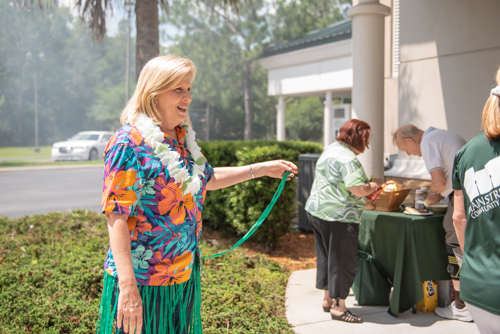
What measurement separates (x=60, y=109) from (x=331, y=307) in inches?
1959

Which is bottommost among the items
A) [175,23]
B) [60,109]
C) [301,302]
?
[301,302]

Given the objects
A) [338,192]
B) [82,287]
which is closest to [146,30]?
[82,287]

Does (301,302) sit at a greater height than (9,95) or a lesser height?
lesser

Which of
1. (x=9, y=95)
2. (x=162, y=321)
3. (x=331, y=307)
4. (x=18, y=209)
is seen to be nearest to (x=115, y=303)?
(x=162, y=321)

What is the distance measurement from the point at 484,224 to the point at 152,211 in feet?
4.50

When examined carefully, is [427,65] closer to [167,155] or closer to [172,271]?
[167,155]

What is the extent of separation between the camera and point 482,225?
5.98 feet

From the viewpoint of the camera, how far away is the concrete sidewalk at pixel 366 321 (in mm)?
3998

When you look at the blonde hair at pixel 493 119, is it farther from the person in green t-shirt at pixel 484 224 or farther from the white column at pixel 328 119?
the white column at pixel 328 119

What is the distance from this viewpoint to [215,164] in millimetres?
7371

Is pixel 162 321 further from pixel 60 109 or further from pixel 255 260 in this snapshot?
pixel 60 109

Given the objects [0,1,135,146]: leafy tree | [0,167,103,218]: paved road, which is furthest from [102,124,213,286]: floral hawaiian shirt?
[0,1,135,146]: leafy tree

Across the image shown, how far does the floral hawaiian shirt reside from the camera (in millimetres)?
1968

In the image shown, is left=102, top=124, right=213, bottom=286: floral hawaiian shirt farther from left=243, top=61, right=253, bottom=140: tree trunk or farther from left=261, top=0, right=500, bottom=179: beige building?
left=243, top=61, right=253, bottom=140: tree trunk
